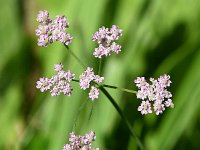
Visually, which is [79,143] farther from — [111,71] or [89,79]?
[111,71]

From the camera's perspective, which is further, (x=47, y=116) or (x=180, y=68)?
(x=47, y=116)

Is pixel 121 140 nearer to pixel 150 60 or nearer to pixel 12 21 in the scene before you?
pixel 150 60

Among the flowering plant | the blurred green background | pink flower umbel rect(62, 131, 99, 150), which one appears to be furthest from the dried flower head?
the blurred green background

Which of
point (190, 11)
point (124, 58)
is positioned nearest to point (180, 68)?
point (124, 58)

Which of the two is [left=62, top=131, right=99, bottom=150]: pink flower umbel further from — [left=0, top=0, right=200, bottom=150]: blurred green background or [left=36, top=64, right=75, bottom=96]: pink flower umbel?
[left=0, top=0, right=200, bottom=150]: blurred green background

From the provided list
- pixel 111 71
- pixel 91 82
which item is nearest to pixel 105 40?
pixel 91 82

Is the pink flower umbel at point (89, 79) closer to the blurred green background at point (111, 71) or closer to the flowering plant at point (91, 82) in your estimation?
the flowering plant at point (91, 82)

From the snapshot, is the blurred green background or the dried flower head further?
the blurred green background
